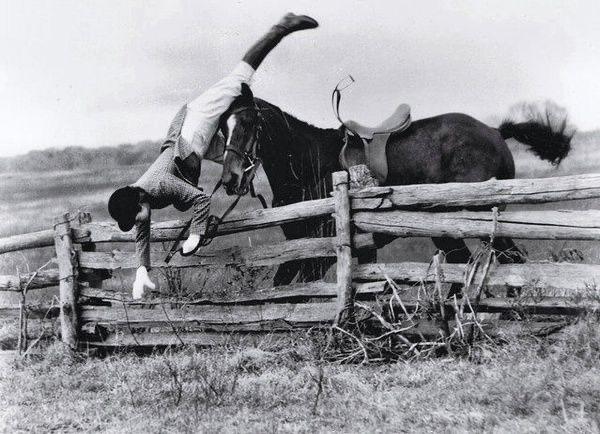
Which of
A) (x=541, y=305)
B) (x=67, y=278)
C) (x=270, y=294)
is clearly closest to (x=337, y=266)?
(x=270, y=294)

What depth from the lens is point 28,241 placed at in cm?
696

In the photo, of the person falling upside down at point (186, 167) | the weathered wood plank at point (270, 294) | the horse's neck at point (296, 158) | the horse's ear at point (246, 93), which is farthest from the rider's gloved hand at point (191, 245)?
the horse's ear at point (246, 93)

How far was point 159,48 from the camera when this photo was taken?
7.67 m

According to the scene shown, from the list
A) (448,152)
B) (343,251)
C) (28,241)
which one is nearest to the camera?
(343,251)

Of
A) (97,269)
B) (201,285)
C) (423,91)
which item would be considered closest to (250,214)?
(201,285)

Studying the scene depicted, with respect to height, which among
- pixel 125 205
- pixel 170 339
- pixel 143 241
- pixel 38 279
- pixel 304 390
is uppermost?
pixel 125 205

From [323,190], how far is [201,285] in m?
1.70

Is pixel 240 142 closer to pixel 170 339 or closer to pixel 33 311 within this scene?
pixel 170 339

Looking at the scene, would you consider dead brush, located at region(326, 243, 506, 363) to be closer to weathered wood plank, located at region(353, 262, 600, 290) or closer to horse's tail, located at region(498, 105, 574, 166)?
weathered wood plank, located at region(353, 262, 600, 290)

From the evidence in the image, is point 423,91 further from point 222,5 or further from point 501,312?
point 501,312

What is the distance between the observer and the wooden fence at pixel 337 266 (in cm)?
493

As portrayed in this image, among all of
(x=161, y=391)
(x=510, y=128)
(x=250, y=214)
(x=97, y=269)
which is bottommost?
(x=161, y=391)

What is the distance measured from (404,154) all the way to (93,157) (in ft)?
15.4

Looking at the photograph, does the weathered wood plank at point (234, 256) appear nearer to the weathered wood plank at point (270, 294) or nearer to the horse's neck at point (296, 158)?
the weathered wood plank at point (270, 294)
